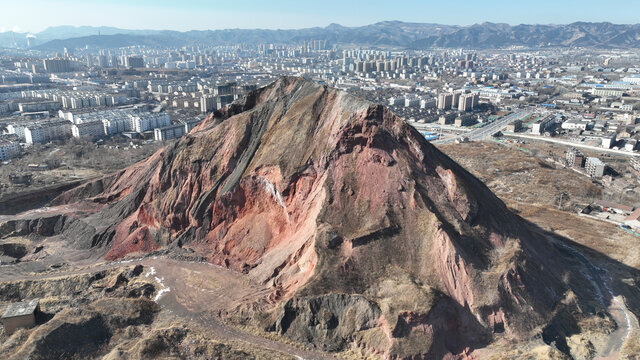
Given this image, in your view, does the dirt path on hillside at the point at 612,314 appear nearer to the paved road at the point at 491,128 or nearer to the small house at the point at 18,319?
the small house at the point at 18,319

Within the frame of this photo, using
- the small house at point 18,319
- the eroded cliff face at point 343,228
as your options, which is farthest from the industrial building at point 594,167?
the small house at point 18,319

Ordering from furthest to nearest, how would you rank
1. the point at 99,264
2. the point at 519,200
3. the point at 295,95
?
the point at 519,200, the point at 295,95, the point at 99,264

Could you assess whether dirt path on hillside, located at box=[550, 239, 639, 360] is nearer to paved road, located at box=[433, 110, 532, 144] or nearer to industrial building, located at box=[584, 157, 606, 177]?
industrial building, located at box=[584, 157, 606, 177]

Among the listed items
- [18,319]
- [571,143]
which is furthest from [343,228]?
[571,143]

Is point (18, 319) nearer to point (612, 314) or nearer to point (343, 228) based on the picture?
point (343, 228)

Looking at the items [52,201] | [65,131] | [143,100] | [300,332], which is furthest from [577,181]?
[143,100]

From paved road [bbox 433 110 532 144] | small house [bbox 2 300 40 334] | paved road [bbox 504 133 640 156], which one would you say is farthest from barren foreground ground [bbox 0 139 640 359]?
paved road [bbox 433 110 532 144]

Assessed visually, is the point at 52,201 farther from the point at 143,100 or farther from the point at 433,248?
the point at 143,100
